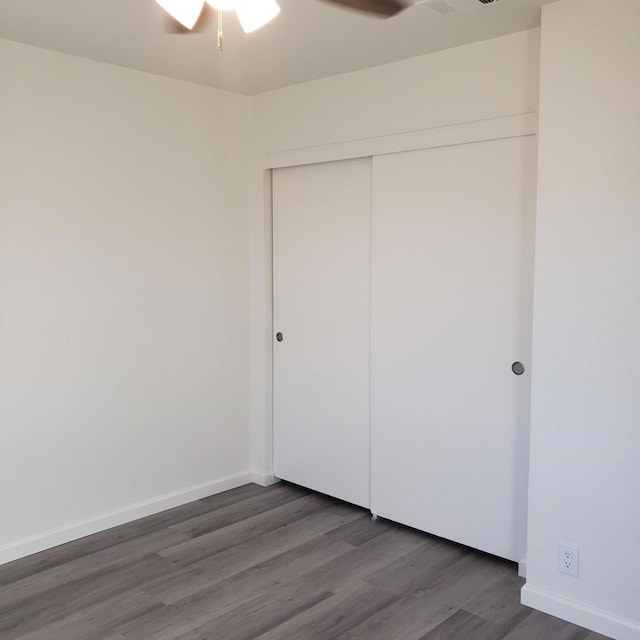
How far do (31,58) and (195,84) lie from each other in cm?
94

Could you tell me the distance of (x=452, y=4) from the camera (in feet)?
8.36

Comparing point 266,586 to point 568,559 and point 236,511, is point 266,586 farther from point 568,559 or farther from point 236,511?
point 568,559

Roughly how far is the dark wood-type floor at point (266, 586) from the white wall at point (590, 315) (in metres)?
0.27

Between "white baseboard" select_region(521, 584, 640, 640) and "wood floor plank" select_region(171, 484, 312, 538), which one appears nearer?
"white baseboard" select_region(521, 584, 640, 640)

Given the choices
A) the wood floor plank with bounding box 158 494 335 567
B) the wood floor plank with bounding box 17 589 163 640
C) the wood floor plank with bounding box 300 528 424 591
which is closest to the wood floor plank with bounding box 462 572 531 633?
the wood floor plank with bounding box 300 528 424 591

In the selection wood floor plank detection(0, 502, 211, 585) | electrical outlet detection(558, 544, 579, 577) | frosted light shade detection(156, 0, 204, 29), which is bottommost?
wood floor plank detection(0, 502, 211, 585)

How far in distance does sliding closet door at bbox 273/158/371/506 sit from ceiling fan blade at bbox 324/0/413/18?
116 centimetres

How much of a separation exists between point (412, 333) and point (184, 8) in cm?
201

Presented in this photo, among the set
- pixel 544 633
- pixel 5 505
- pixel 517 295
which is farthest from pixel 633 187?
pixel 5 505

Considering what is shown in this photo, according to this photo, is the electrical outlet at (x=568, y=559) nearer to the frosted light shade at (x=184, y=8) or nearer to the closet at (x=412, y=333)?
the closet at (x=412, y=333)

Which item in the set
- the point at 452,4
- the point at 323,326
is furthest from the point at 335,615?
the point at 452,4

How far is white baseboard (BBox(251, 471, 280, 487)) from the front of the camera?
13.8ft

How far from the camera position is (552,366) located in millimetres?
2664

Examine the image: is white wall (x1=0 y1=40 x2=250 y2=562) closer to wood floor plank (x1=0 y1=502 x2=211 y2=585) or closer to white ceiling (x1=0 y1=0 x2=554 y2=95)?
wood floor plank (x1=0 y1=502 x2=211 y2=585)
